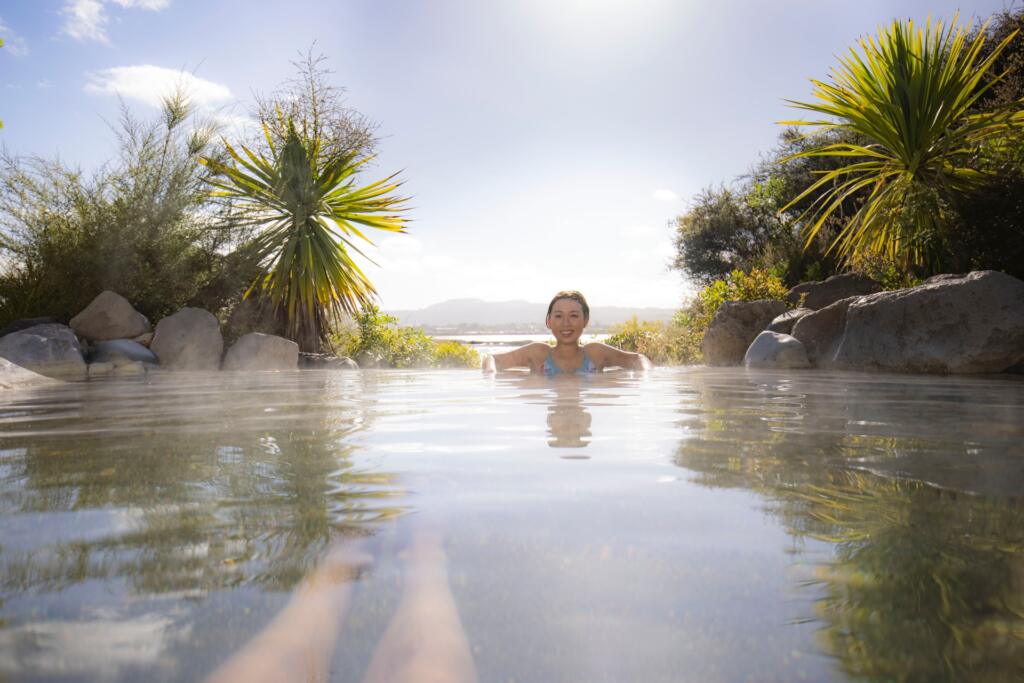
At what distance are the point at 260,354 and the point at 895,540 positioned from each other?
9872 millimetres

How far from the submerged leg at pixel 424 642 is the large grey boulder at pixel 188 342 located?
9730 millimetres

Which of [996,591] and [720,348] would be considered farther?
[720,348]

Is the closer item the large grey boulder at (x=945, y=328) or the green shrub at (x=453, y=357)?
the large grey boulder at (x=945, y=328)

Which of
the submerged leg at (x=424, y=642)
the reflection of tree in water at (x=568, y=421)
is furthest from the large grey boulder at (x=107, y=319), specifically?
the submerged leg at (x=424, y=642)

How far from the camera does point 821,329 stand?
905cm

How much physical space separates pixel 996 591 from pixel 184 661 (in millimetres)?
1271

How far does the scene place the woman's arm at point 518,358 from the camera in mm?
7777

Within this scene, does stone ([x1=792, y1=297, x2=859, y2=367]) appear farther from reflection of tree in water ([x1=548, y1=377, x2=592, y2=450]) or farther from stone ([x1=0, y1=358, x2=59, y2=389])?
stone ([x1=0, y1=358, x2=59, y2=389])

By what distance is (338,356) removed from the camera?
11.3m

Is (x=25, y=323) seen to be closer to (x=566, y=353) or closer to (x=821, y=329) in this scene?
(x=566, y=353)

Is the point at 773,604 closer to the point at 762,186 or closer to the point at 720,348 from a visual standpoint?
the point at 720,348

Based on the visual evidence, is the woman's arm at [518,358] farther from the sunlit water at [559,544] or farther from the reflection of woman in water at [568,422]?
the sunlit water at [559,544]

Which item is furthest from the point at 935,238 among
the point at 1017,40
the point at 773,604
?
the point at 773,604

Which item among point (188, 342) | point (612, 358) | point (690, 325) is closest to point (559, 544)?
point (612, 358)
